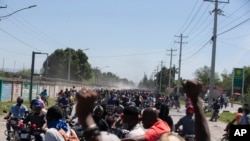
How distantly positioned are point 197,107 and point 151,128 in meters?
1.97

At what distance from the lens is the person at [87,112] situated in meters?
2.94

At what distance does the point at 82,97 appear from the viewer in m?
2.91

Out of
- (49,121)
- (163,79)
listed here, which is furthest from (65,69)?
(49,121)

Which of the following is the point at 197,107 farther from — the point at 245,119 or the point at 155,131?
the point at 245,119

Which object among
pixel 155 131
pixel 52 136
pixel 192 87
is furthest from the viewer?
pixel 52 136

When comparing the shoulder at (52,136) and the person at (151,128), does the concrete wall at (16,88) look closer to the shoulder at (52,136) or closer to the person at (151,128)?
the shoulder at (52,136)

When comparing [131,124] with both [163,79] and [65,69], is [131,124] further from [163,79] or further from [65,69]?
[163,79]

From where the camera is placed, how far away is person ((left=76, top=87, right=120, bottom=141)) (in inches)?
116

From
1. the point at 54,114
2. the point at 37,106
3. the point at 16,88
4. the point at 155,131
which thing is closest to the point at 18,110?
the point at 37,106

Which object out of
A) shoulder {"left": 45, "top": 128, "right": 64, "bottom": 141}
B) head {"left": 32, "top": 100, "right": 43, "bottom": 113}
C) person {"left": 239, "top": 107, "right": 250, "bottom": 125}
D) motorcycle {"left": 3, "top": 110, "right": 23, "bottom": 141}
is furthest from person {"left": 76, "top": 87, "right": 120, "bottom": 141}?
person {"left": 239, "top": 107, "right": 250, "bottom": 125}

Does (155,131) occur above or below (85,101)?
below

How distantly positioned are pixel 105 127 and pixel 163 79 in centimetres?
12834

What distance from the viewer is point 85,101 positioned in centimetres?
294

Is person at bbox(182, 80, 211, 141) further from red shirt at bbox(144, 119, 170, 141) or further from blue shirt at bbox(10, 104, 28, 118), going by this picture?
blue shirt at bbox(10, 104, 28, 118)
